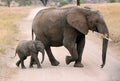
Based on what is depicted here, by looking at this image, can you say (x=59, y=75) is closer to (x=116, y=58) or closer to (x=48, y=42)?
(x=48, y=42)

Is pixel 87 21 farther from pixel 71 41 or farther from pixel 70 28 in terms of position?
pixel 71 41

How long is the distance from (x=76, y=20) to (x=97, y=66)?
1748 millimetres

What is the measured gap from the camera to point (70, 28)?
15.7 metres

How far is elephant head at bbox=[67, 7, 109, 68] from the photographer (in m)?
15.2

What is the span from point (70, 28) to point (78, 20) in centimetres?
39

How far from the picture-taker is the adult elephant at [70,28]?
603 inches

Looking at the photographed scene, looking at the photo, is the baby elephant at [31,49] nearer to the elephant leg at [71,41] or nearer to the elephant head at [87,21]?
the elephant leg at [71,41]

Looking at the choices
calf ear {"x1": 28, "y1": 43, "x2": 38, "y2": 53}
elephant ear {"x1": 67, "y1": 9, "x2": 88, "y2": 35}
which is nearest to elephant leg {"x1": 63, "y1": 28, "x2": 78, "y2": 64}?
elephant ear {"x1": 67, "y1": 9, "x2": 88, "y2": 35}

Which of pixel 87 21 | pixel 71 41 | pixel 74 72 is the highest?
pixel 87 21

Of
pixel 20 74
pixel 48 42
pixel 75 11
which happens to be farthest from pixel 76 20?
pixel 20 74

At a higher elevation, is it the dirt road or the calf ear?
the calf ear

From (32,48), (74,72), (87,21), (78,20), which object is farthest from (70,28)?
(74,72)

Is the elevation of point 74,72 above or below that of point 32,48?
below

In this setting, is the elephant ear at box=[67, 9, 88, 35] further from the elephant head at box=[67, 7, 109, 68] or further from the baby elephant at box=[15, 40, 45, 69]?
the baby elephant at box=[15, 40, 45, 69]
